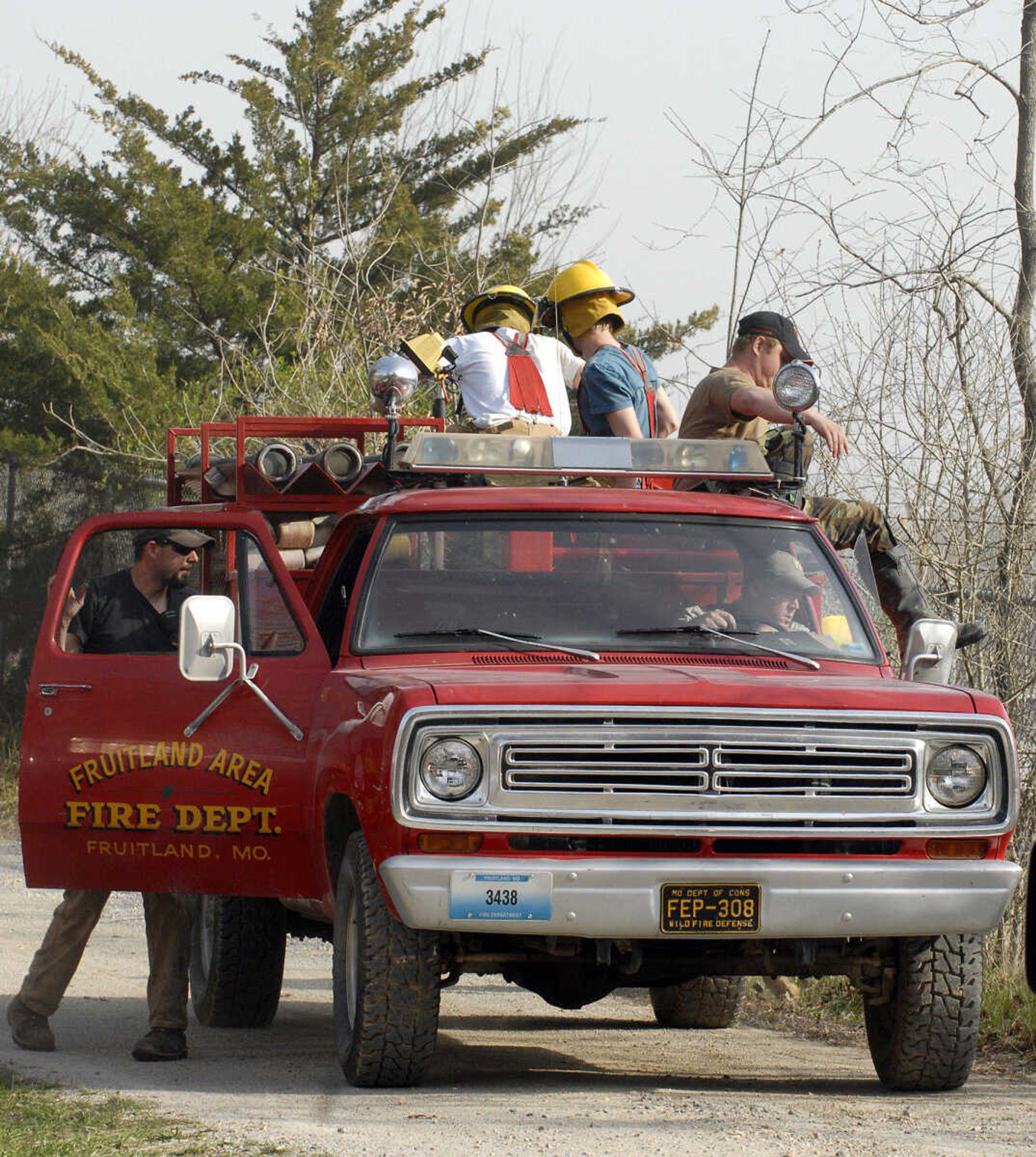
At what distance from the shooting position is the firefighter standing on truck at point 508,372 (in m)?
9.30

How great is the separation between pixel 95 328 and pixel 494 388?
12.9m

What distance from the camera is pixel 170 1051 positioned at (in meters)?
7.32

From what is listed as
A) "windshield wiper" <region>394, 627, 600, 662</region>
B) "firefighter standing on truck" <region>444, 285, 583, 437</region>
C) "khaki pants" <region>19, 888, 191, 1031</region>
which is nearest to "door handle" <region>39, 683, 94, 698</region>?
"khaki pants" <region>19, 888, 191, 1031</region>

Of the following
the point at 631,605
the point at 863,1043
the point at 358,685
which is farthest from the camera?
the point at 863,1043

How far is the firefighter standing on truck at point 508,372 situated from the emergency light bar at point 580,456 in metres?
1.54

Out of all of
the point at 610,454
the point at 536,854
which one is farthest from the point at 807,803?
the point at 610,454

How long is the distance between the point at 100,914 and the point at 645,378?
3606 millimetres

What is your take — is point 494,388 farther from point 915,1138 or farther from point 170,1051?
point 915,1138

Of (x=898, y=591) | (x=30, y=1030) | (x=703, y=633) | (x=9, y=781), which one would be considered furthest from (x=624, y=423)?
(x=9, y=781)

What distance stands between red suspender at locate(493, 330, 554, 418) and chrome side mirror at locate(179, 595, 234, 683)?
9.92ft

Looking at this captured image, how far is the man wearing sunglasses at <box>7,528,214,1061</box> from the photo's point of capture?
24.4 feet

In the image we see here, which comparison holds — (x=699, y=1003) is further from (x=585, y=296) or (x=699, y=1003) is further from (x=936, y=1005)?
(x=585, y=296)

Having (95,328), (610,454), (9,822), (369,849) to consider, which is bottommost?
(9,822)

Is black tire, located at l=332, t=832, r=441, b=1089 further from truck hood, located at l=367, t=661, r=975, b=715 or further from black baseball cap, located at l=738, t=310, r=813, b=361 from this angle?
black baseball cap, located at l=738, t=310, r=813, b=361
